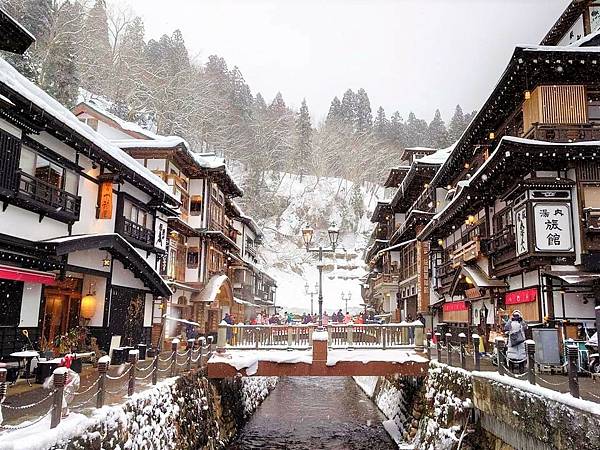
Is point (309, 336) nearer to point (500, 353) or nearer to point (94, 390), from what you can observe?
point (500, 353)

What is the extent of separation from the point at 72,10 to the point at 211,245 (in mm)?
30719

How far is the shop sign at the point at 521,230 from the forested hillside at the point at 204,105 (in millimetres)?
34923

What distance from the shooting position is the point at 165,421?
43.8ft

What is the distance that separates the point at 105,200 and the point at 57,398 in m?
12.2

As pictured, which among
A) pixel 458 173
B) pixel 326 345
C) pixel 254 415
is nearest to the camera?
pixel 326 345

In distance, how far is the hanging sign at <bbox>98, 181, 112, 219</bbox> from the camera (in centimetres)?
1945

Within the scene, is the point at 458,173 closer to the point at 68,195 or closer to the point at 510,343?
the point at 510,343

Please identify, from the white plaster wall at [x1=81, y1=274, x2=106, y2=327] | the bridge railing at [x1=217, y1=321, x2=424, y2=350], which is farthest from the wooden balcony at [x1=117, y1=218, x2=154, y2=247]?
the bridge railing at [x1=217, y1=321, x2=424, y2=350]

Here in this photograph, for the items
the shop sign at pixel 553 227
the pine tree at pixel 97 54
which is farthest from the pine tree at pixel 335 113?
the shop sign at pixel 553 227

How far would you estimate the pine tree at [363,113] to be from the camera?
328 feet

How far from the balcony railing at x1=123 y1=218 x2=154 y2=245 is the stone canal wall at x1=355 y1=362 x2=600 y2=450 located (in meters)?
14.4

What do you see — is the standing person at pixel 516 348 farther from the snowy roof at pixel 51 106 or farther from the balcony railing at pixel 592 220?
the snowy roof at pixel 51 106

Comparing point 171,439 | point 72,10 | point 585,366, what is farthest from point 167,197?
point 72,10

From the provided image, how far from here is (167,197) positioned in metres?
24.5
